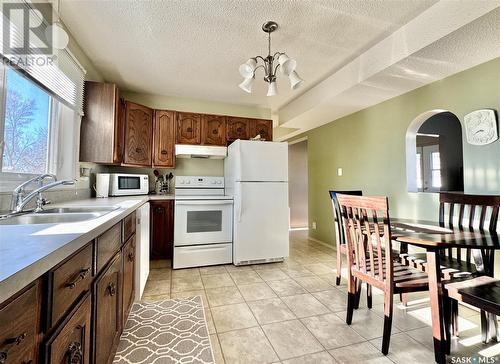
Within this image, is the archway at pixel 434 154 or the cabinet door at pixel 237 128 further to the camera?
the cabinet door at pixel 237 128

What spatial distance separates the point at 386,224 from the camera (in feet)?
4.85

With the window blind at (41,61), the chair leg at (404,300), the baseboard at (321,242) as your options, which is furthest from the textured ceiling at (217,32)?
the baseboard at (321,242)

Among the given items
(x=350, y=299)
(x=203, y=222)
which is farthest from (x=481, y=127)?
(x=203, y=222)

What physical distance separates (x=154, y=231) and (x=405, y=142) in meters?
3.35

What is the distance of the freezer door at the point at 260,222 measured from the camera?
122 inches

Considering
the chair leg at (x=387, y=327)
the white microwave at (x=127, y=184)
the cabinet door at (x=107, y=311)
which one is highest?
the white microwave at (x=127, y=184)

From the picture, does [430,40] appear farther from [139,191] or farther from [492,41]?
[139,191]

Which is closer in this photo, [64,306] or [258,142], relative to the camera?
[64,306]

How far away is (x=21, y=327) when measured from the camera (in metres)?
0.51

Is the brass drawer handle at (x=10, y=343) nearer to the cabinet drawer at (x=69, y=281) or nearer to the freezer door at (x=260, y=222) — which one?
the cabinet drawer at (x=69, y=281)

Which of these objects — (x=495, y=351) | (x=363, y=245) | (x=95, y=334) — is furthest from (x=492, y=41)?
(x=95, y=334)

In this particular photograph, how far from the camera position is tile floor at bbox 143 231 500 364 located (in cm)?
149

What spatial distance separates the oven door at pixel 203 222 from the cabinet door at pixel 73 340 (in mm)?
2047

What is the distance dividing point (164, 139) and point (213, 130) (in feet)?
2.41
